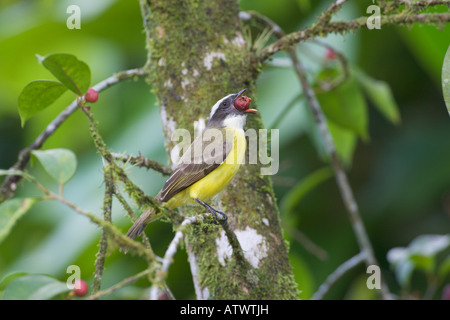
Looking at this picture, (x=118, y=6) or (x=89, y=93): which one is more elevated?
(x=118, y=6)

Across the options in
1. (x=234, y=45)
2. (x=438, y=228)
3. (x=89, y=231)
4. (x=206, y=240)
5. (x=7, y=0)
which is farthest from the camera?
(x=7, y=0)

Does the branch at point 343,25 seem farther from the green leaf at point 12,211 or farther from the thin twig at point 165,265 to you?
the green leaf at point 12,211

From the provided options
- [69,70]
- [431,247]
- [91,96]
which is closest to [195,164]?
[91,96]

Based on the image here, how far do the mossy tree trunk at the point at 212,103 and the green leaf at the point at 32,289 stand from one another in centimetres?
73

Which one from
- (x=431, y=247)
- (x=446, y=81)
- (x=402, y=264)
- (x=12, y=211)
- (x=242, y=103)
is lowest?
(x=402, y=264)

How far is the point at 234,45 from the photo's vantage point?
2.73 m

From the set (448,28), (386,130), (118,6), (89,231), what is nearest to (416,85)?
(386,130)

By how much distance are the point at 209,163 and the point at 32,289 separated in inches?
50.6

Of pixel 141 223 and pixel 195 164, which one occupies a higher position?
pixel 195 164

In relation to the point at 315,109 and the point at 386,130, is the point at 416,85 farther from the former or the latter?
the point at 315,109

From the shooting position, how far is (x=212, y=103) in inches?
104

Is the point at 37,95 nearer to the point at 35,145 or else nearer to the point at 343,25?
the point at 35,145

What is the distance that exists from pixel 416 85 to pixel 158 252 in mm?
2947

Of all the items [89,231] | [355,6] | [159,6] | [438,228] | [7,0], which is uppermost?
[7,0]
